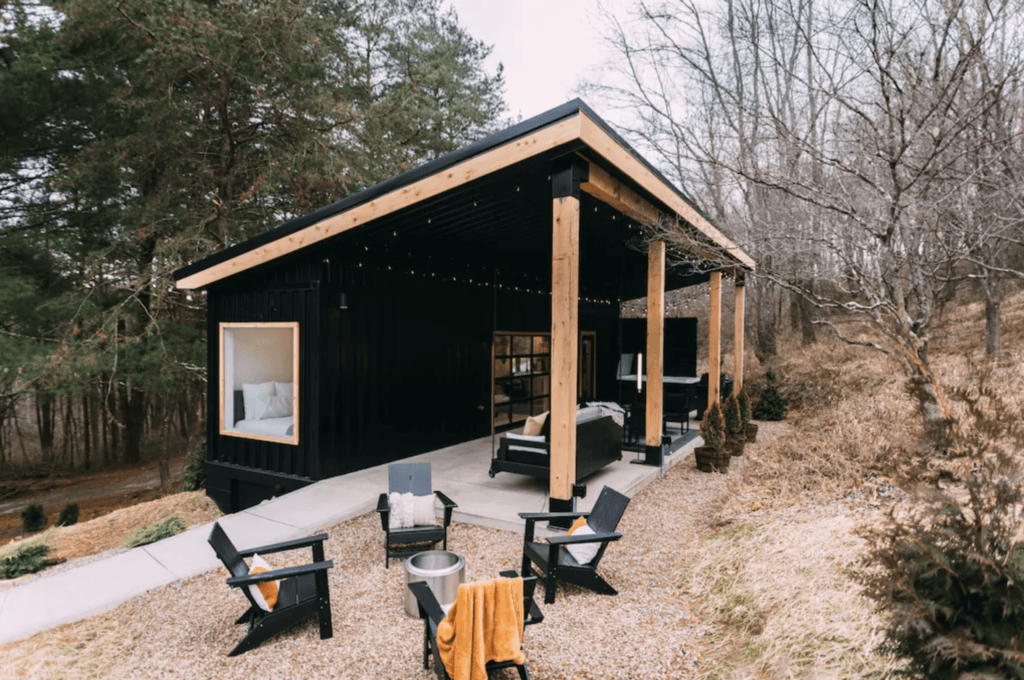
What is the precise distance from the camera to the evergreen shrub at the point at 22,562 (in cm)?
456

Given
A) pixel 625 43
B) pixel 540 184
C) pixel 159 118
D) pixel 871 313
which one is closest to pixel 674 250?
pixel 871 313

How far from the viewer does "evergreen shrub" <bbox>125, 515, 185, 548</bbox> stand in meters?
4.88

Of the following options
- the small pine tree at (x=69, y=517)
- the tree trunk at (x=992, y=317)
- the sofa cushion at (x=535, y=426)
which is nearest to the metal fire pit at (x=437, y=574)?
the sofa cushion at (x=535, y=426)

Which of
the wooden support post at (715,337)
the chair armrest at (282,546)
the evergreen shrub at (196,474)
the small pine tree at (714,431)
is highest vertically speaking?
the wooden support post at (715,337)

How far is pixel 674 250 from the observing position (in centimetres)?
794

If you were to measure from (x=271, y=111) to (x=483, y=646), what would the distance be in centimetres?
1061

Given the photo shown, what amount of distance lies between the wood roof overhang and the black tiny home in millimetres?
20

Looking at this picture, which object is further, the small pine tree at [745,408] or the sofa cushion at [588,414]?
the small pine tree at [745,408]

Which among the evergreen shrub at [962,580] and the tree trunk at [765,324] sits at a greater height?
the tree trunk at [765,324]

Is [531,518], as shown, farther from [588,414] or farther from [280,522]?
[280,522]

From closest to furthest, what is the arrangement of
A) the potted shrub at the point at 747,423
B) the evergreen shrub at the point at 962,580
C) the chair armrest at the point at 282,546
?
1. the evergreen shrub at the point at 962,580
2. the chair armrest at the point at 282,546
3. the potted shrub at the point at 747,423

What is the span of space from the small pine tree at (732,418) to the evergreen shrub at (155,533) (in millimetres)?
7066

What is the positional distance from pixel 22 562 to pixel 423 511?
11.7 ft

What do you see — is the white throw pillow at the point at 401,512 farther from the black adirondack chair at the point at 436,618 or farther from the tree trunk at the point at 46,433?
the tree trunk at the point at 46,433
